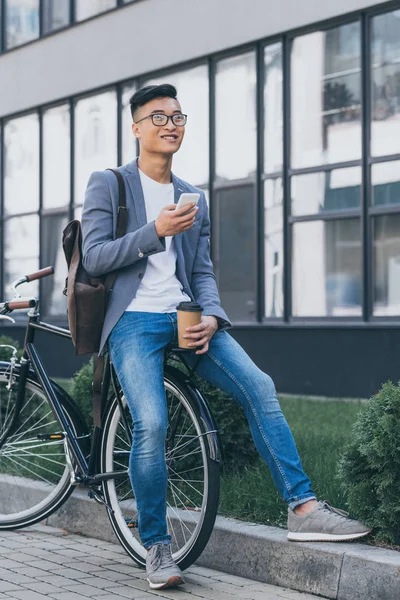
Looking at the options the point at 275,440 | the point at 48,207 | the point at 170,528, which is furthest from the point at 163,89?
the point at 48,207

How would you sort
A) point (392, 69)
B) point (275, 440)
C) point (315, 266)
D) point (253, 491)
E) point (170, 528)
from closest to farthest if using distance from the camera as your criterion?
point (275, 440), point (170, 528), point (253, 491), point (392, 69), point (315, 266)

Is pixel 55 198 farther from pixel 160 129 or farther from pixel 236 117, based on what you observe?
pixel 160 129

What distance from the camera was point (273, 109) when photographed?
14.7 meters

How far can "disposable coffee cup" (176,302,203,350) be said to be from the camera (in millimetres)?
4715

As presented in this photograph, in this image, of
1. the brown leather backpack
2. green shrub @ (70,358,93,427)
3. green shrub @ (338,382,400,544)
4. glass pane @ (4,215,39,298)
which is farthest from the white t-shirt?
glass pane @ (4,215,39,298)

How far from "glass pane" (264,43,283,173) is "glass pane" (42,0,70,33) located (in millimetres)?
4998

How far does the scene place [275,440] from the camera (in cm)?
476

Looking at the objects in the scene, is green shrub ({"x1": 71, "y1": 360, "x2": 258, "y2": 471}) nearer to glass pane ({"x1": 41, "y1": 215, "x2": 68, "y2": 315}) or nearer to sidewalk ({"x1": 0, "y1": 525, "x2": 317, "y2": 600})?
sidewalk ({"x1": 0, "y1": 525, "x2": 317, "y2": 600})

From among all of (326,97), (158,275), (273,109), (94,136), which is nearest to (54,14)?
(94,136)

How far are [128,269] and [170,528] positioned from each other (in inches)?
48.9

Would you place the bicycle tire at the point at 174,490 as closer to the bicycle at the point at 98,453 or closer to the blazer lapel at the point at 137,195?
the bicycle at the point at 98,453

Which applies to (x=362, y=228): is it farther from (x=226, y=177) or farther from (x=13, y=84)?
(x=13, y=84)

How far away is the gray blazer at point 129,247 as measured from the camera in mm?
4734

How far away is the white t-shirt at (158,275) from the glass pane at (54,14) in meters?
14.1
